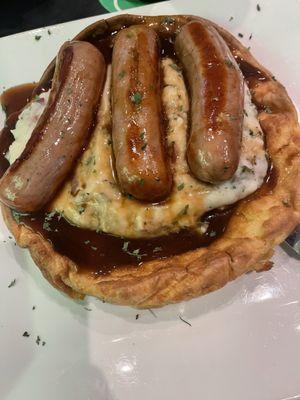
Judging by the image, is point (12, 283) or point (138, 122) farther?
point (12, 283)

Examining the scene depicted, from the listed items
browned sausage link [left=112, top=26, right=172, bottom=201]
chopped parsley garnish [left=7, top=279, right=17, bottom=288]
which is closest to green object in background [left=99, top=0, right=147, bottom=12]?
browned sausage link [left=112, top=26, right=172, bottom=201]

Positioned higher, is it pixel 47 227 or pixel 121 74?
pixel 121 74

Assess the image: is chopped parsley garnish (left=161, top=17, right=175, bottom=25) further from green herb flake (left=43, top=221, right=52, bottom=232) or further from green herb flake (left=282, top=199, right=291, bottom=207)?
green herb flake (left=43, top=221, right=52, bottom=232)

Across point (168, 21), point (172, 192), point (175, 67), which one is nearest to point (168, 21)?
point (168, 21)

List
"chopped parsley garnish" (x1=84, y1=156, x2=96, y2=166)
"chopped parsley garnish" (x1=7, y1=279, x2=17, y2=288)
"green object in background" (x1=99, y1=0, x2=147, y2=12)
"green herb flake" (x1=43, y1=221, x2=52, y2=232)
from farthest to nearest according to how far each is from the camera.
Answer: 1. "green object in background" (x1=99, y1=0, x2=147, y2=12)
2. "chopped parsley garnish" (x1=7, y1=279, x2=17, y2=288)
3. "green herb flake" (x1=43, y1=221, x2=52, y2=232)
4. "chopped parsley garnish" (x1=84, y1=156, x2=96, y2=166)

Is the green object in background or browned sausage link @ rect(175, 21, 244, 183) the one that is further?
the green object in background

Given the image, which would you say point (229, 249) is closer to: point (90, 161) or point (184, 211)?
point (184, 211)
